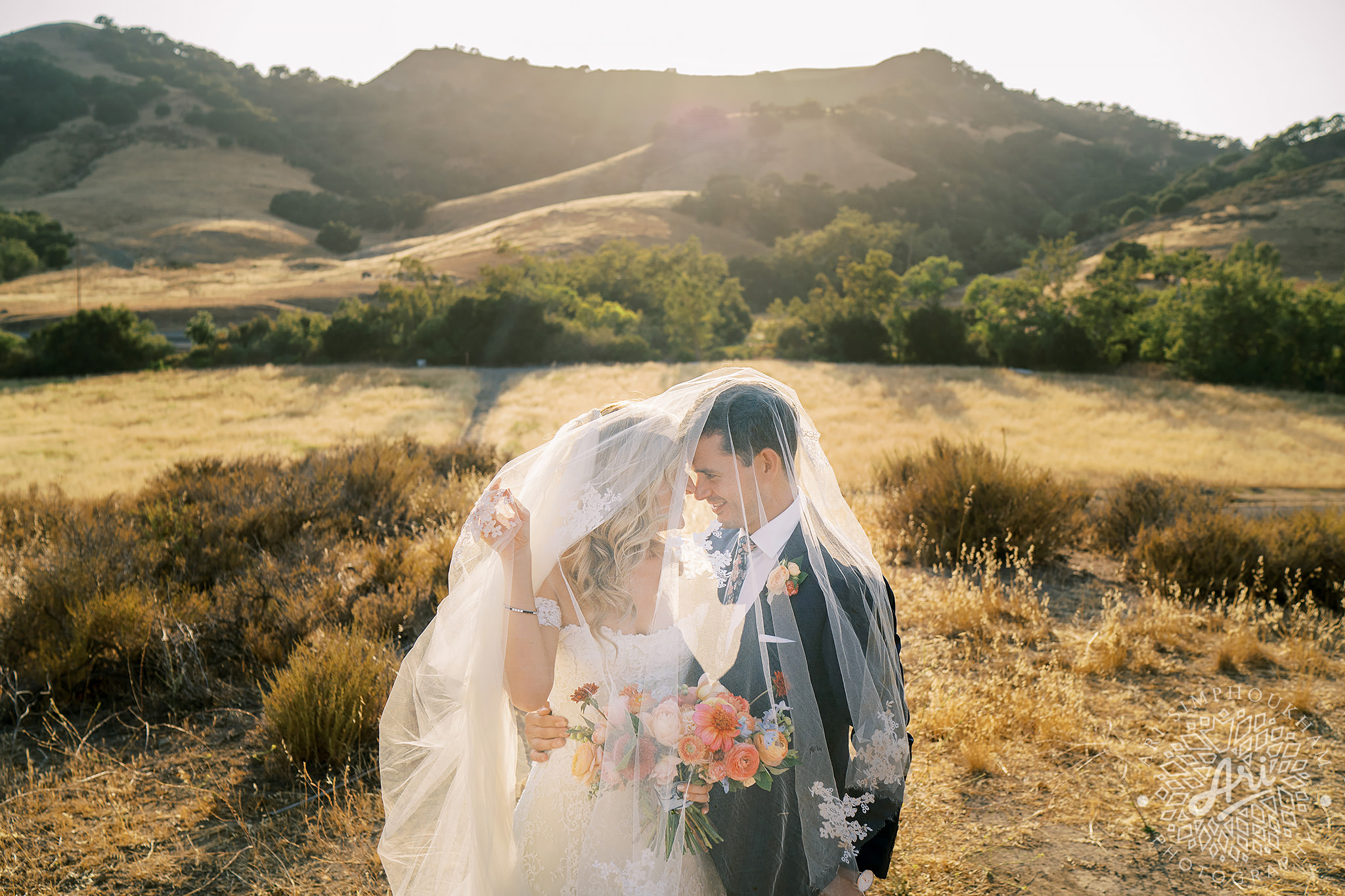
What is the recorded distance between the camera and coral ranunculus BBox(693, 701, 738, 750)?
2.11m

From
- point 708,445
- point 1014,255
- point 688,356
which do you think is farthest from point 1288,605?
point 1014,255

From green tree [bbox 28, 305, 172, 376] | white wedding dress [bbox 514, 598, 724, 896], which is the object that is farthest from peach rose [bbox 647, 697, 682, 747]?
green tree [bbox 28, 305, 172, 376]

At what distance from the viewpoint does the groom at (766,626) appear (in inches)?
87.7

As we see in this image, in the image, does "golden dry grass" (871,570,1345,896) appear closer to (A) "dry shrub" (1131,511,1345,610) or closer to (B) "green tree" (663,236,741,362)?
(A) "dry shrub" (1131,511,1345,610)

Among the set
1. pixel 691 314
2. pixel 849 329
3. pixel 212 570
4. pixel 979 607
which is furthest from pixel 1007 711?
pixel 691 314

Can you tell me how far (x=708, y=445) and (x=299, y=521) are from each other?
6.90m

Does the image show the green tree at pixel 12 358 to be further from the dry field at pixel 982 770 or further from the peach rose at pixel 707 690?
the peach rose at pixel 707 690

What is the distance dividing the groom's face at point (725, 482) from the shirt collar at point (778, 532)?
49 mm

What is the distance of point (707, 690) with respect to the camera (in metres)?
2.17

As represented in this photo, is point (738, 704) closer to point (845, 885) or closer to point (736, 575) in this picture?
point (736, 575)

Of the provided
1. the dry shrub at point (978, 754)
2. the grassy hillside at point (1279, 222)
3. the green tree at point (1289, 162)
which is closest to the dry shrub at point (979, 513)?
the dry shrub at point (978, 754)

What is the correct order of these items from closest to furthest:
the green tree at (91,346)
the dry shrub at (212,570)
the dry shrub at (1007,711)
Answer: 1. the dry shrub at (1007,711)
2. the dry shrub at (212,570)
3. the green tree at (91,346)

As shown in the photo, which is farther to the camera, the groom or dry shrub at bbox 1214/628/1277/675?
dry shrub at bbox 1214/628/1277/675

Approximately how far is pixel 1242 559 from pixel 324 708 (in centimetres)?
817
